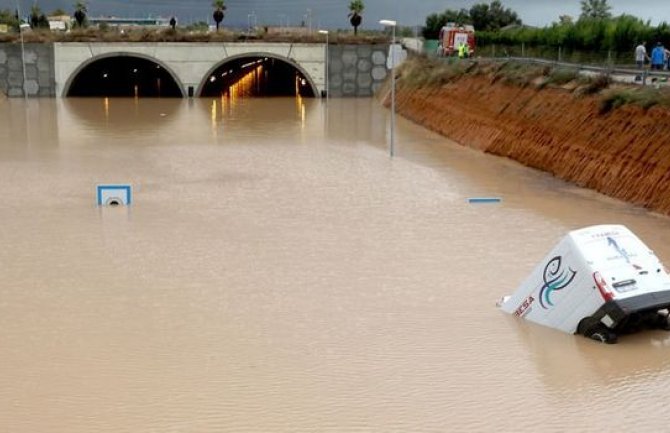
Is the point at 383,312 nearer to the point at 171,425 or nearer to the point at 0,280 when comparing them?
the point at 171,425

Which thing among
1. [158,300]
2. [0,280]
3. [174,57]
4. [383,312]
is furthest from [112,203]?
[174,57]

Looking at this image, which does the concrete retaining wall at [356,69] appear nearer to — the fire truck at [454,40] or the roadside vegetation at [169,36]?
the roadside vegetation at [169,36]

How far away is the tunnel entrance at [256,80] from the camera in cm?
5731

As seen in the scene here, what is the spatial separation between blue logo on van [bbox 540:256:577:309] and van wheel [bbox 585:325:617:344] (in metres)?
0.70

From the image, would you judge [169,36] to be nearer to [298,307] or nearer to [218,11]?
[218,11]

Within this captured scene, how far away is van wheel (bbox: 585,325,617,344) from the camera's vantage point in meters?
10.4

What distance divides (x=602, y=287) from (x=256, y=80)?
6157 cm

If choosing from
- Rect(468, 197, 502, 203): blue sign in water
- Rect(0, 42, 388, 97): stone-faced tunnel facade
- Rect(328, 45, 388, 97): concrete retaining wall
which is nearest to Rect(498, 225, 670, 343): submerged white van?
Rect(468, 197, 502, 203): blue sign in water

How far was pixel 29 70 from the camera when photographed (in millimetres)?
51531

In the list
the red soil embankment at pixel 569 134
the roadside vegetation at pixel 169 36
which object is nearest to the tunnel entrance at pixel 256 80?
the roadside vegetation at pixel 169 36

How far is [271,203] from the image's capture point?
19.7m

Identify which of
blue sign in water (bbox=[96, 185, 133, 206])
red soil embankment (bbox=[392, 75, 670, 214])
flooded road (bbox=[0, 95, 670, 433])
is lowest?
flooded road (bbox=[0, 95, 670, 433])

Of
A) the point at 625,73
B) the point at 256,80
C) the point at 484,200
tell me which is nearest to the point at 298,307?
the point at 484,200

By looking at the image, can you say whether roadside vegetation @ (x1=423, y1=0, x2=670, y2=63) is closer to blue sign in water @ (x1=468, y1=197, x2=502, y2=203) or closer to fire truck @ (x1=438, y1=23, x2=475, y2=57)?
fire truck @ (x1=438, y1=23, x2=475, y2=57)
